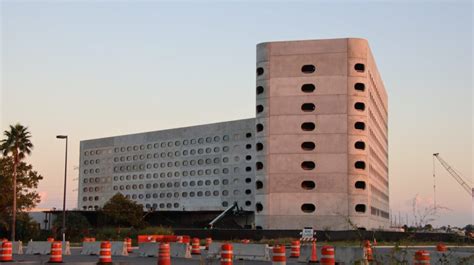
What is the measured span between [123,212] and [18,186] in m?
40.5

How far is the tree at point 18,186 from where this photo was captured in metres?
73.0

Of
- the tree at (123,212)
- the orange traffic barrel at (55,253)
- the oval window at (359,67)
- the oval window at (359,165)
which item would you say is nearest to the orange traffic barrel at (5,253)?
the orange traffic barrel at (55,253)

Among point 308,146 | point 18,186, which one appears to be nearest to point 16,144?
point 18,186

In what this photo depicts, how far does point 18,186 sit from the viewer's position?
242 feet

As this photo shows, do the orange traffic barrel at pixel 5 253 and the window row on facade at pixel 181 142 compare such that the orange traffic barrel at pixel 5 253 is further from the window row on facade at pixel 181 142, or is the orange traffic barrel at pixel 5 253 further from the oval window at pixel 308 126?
the window row on facade at pixel 181 142

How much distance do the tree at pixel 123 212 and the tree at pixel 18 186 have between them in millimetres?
37873

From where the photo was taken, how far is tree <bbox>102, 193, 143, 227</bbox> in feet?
369

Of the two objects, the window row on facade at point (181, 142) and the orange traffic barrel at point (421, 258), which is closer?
the orange traffic barrel at point (421, 258)

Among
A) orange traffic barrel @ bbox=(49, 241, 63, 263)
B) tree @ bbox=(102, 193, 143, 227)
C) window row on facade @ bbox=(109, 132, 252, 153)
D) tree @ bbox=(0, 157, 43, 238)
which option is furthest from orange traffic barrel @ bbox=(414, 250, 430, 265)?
window row on facade @ bbox=(109, 132, 252, 153)

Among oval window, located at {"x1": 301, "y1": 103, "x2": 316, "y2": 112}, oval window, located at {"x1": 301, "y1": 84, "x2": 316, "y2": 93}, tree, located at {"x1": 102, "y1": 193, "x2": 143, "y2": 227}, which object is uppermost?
oval window, located at {"x1": 301, "y1": 84, "x2": 316, "y2": 93}

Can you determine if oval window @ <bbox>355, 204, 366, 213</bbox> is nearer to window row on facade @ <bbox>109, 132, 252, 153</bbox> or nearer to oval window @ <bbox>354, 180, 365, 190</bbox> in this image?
oval window @ <bbox>354, 180, 365, 190</bbox>

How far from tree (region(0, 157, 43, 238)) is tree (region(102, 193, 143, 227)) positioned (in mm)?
37873

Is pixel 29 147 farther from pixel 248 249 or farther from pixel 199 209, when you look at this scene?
pixel 199 209

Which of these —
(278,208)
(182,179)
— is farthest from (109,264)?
(182,179)
